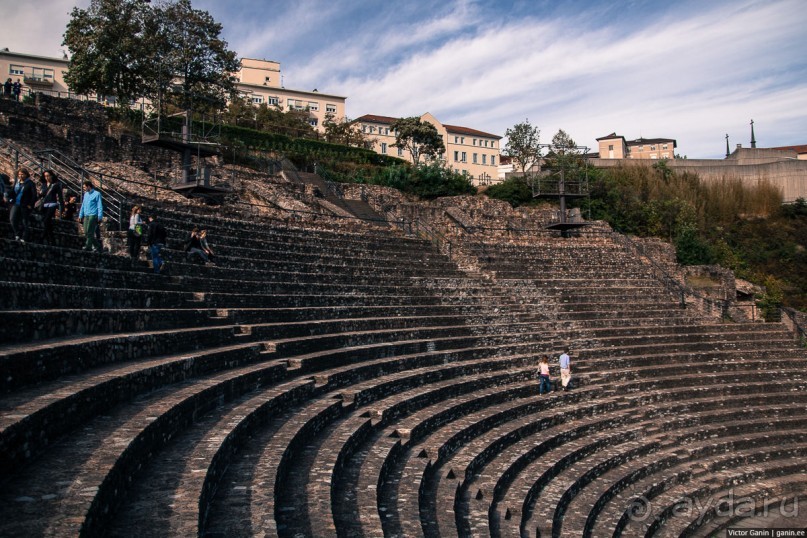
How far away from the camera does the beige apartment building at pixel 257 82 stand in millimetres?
45562

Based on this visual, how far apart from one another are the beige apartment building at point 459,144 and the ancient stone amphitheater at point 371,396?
4192 centimetres

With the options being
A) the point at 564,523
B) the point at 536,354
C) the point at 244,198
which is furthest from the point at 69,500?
the point at 244,198

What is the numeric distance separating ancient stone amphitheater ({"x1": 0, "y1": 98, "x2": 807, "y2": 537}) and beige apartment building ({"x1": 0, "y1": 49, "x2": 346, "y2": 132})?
35.5m

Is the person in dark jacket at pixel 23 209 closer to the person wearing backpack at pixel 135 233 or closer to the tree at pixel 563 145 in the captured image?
the person wearing backpack at pixel 135 233

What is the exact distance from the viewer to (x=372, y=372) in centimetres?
975

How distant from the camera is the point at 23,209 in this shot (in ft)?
23.8

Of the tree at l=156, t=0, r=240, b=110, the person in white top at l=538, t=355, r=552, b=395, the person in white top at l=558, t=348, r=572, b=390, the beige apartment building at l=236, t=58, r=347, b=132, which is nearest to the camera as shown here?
the person in white top at l=538, t=355, r=552, b=395

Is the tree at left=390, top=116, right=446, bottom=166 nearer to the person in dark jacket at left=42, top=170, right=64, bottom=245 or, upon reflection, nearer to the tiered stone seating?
the tiered stone seating

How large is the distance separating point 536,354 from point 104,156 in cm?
1441

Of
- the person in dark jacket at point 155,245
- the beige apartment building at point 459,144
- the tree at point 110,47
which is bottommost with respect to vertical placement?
the person in dark jacket at point 155,245

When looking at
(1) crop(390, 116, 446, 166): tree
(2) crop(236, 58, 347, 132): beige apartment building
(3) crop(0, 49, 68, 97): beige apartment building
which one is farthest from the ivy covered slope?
(3) crop(0, 49, 68, 97): beige apartment building

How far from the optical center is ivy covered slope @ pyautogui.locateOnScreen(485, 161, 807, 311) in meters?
27.1

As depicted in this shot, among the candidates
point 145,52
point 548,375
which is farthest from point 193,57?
point 548,375

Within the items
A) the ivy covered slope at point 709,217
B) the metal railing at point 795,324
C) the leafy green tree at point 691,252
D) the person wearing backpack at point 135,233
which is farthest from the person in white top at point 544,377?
the ivy covered slope at point 709,217
